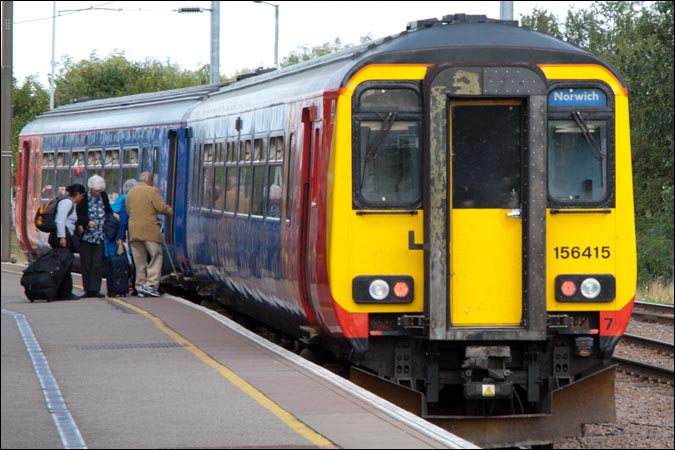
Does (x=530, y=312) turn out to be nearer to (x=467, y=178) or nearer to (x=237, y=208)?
(x=467, y=178)

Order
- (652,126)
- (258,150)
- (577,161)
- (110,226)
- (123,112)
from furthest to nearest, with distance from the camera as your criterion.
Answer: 1. (652,126)
2. (123,112)
3. (110,226)
4. (258,150)
5. (577,161)

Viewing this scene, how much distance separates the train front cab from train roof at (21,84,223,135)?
902cm

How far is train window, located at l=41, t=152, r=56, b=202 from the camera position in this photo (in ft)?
85.8

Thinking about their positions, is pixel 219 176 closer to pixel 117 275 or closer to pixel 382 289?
pixel 117 275

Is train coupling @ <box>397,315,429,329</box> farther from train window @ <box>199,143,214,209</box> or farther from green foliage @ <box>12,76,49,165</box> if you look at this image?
green foliage @ <box>12,76,49,165</box>

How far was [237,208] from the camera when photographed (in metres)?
15.2

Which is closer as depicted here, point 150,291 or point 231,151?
point 231,151

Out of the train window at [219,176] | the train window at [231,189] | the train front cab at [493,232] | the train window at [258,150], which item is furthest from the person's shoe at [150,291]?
the train front cab at [493,232]

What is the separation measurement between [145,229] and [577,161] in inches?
325

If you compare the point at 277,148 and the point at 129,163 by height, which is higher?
the point at 129,163

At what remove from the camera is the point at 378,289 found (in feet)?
35.2

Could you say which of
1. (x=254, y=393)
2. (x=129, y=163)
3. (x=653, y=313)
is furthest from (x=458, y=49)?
(x=653, y=313)

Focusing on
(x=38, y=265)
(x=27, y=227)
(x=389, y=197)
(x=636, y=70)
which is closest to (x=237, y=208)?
(x=38, y=265)

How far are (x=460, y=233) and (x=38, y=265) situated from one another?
24.8ft
